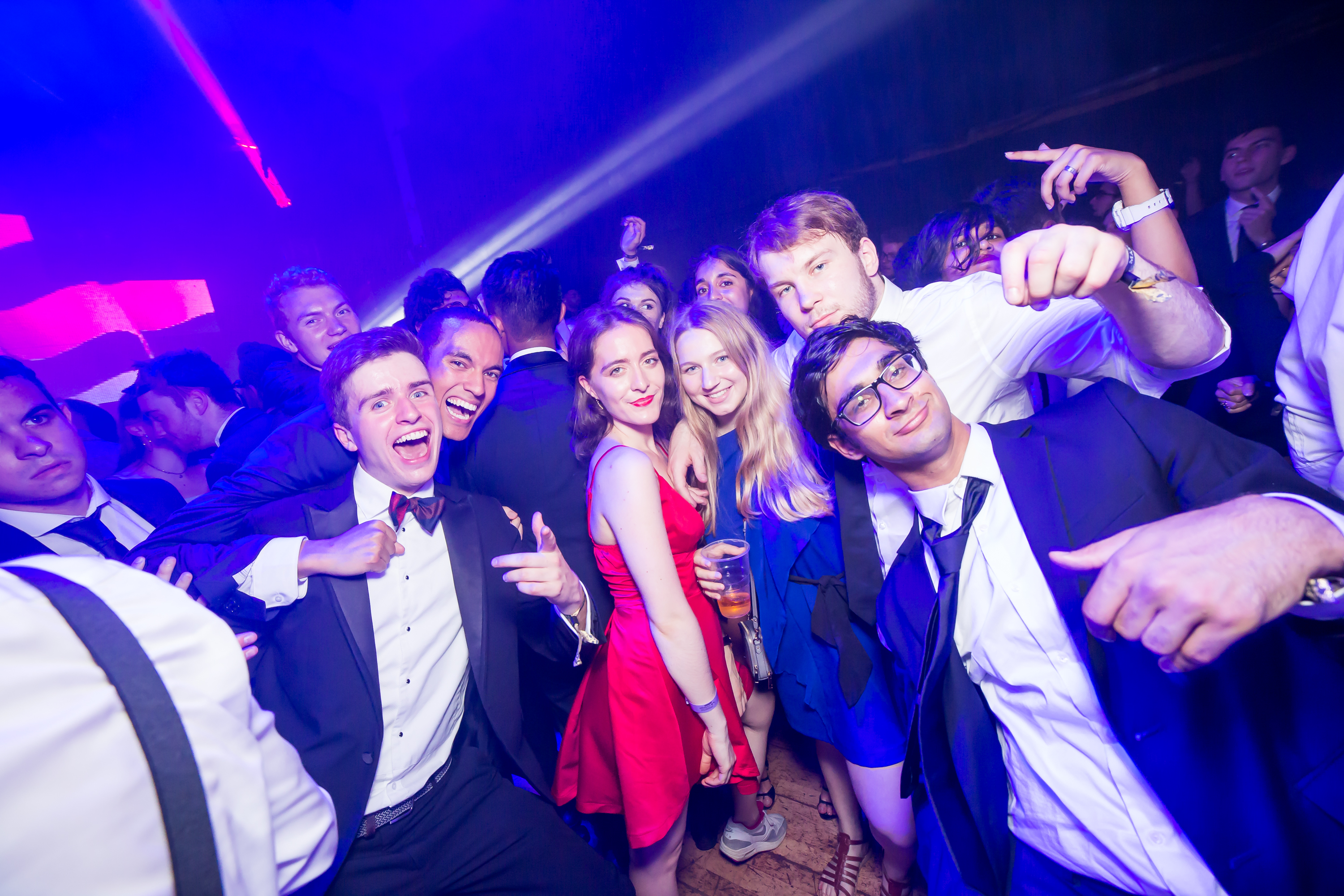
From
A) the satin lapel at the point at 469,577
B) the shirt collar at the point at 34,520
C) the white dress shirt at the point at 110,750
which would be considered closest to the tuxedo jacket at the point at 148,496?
the shirt collar at the point at 34,520

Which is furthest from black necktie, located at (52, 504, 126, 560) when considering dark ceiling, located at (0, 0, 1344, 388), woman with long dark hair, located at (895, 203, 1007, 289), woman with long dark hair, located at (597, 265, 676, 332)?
dark ceiling, located at (0, 0, 1344, 388)

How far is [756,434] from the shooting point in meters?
2.09

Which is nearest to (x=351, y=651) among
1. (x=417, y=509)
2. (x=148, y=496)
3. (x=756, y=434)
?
(x=417, y=509)

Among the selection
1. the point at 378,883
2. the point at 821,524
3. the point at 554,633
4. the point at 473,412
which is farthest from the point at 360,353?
the point at 821,524

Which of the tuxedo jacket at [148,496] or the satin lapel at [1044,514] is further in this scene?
the tuxedo jacket at [148,496]

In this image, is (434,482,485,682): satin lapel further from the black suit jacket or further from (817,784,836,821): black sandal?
(817,784,836,821): black sandal

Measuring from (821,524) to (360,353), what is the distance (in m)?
1.83

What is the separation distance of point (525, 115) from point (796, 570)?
720cm

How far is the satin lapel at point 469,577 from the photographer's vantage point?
5.61 ft

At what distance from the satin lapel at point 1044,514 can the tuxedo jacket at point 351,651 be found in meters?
1.47

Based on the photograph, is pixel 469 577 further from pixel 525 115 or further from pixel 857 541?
pixel 525 115

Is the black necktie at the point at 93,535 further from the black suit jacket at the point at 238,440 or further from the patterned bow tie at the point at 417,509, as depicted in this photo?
the patterned bow tie at the point at 417,509

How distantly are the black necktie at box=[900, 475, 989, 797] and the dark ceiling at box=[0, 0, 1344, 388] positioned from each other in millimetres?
5592

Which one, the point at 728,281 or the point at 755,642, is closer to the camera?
the point at 755,642
